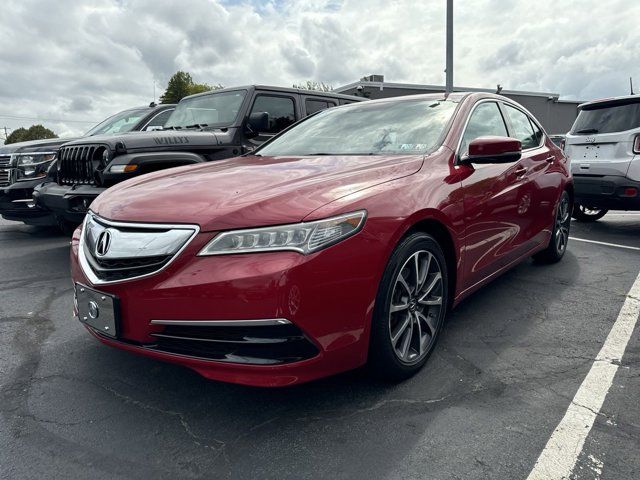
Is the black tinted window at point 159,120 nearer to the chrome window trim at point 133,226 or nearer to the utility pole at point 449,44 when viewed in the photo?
the chrome window trim at point 133,226

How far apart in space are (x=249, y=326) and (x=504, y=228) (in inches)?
88.8

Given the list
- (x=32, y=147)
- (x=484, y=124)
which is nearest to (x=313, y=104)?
(x=484, y=124)

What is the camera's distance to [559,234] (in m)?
4.96

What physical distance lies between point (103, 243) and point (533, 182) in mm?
3277

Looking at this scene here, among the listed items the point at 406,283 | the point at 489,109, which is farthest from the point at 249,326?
the point at 489,109

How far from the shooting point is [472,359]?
9.48ft

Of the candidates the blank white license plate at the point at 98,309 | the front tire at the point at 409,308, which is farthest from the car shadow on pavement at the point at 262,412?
the blank white license plate at the point at 98,309

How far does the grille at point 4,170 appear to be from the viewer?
654cm

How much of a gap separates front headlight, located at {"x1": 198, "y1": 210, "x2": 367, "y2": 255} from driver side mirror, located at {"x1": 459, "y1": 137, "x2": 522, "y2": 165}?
4.37 ft

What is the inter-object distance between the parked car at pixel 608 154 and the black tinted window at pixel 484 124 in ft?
8.97

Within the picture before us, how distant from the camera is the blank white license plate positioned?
7.25ft

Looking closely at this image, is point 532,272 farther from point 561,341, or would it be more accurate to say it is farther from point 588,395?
point 588,395

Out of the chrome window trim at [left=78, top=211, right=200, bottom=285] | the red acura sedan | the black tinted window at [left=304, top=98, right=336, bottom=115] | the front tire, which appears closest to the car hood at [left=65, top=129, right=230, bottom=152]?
the black tinted window at [left=304, top=98, right=336, bottom=115]

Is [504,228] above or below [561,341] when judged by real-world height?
above
